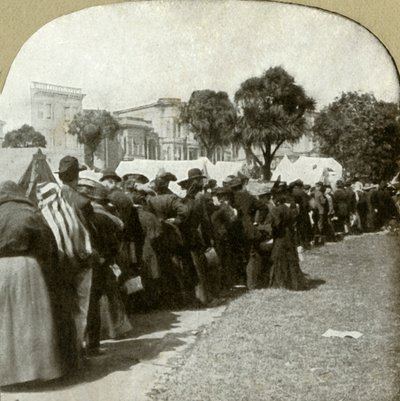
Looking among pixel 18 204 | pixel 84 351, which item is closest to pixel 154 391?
pixel 84 351

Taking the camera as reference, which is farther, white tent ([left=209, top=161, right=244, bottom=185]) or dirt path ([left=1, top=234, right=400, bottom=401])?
white tent ([left=209, top=161, right=244, bottom=185])

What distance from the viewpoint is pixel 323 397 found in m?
3.04

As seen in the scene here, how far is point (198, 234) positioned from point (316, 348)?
2.99 ft

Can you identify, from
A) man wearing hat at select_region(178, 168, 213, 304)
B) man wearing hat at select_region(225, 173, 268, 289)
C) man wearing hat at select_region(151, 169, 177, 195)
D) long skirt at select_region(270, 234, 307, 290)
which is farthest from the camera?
man wearing hat at select_region(178, 168, 213, 304)

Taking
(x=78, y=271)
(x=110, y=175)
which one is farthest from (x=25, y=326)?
(x=110, y=175)

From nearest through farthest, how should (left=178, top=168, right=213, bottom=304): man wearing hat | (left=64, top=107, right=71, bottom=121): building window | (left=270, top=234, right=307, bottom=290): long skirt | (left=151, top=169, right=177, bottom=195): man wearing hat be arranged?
(left=64, top=107, right=71, bottom=121): building window → (left=151, top=169, right=177, bottom=195): man wearing hat → (left=270, top=234, right=307, bottom=290): long skirt → (left=178, top=168, right=213, bottom=304): man wearing hat

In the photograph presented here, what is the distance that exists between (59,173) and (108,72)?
477 millimetres

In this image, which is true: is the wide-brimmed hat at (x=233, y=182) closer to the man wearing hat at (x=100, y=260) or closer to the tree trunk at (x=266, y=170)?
the tree trunk at (x=266, y=170)

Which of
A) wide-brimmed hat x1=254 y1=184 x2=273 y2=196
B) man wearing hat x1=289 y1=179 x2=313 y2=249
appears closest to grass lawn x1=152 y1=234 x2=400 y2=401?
man wearing hat x1=289 y1=179 x2=313 y2=249

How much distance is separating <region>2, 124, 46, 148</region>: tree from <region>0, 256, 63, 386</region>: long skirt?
428mm

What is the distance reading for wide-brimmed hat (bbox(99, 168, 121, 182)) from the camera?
10.0 feet

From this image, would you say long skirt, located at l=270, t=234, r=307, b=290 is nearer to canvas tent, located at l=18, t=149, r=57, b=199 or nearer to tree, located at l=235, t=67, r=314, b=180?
tree, located at l=235, t=67, r=314, b=180

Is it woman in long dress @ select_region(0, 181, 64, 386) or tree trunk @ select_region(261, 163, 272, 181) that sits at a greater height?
tree trunk @ select_region(261, 163, 272, 181)

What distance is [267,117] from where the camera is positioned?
10.3 feet
